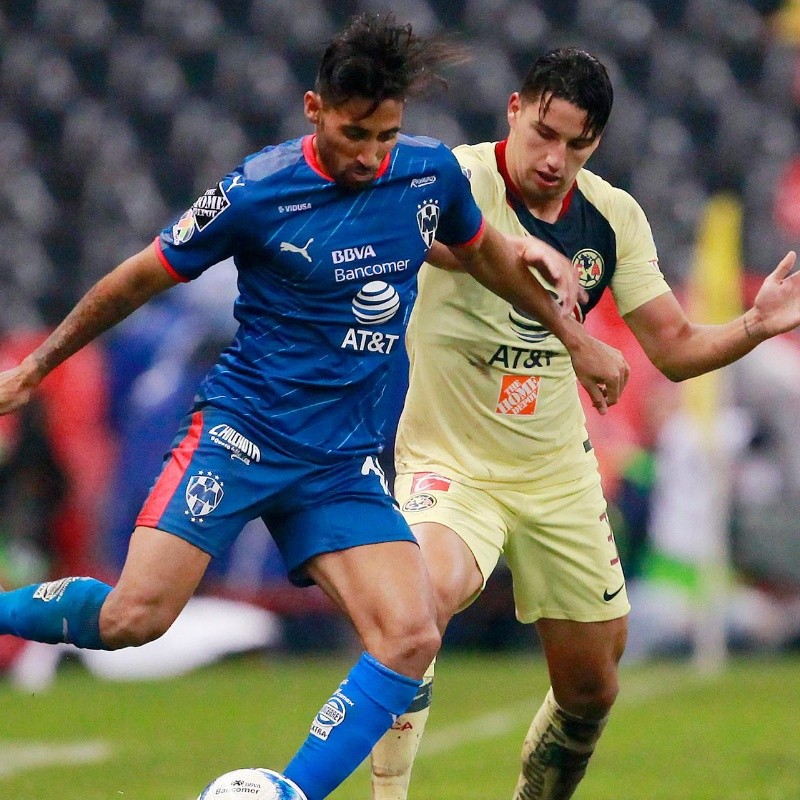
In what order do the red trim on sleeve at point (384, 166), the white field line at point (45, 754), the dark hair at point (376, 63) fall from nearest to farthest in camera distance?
the dark hair at point (376, 63) → the red trim on sleeve at point (384, 166) → the white field line at point (45, 754)

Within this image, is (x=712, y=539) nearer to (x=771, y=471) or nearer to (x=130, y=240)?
(x=771, y=471)

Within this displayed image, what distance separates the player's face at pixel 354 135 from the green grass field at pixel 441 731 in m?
3.11

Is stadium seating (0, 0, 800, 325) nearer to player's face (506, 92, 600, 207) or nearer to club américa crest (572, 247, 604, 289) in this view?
club américa crest (572, 247, 604, 289)

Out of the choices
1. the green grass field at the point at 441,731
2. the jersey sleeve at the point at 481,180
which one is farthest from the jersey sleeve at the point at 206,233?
the green grass field at the point at 441,731

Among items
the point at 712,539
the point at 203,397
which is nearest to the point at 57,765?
the point at 203,397

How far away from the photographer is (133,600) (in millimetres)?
4277

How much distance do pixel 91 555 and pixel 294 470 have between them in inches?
296

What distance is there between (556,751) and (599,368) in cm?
138

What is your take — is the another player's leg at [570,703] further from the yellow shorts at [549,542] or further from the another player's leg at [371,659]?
the another player's leg at [371,659]

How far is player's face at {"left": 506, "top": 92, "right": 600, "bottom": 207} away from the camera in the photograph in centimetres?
486

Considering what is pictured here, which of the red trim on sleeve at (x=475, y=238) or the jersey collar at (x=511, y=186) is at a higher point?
the jersey collar at (x=511, y=186)

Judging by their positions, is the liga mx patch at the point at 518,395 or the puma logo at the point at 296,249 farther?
the liga mx patch at the point at 518,395

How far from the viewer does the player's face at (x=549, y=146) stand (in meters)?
4.86

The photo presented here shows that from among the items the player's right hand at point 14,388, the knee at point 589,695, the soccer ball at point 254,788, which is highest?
the player's right hand at point 14,388
